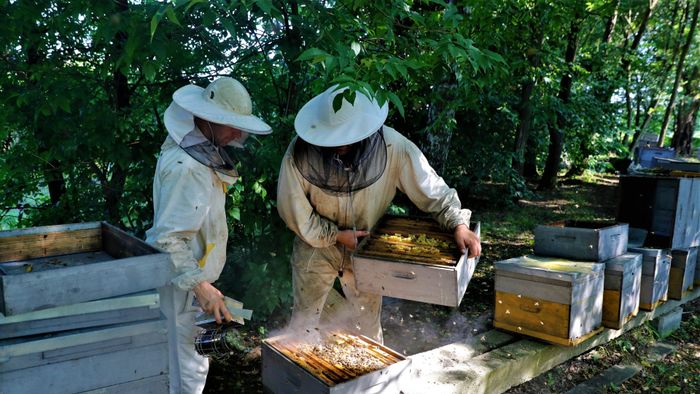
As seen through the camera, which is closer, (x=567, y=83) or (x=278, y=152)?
(x=278, y=152)

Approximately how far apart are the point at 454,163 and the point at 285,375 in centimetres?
839

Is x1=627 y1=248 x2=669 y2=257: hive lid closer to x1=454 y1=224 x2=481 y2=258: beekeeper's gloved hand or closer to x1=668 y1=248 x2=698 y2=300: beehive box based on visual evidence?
Answer: x1=668 y1=248 x2=698 y2=300: beehive box

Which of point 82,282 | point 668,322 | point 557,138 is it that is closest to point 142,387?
point 82,282

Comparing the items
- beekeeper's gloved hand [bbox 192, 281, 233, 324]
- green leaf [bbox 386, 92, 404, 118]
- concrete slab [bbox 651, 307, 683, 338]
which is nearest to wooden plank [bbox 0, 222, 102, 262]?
beekeeper's gloved hand [bbox 192, 281, 233, 324]

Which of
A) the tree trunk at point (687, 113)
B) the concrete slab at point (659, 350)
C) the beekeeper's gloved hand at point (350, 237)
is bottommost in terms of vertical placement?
the concrete slab at point (659, 350)

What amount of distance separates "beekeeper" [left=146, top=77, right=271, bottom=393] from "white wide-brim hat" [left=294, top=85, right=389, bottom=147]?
1.18ft

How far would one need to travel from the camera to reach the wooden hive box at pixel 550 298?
3.58 metres

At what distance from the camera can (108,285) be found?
5.23ft

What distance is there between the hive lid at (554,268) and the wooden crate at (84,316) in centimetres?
291

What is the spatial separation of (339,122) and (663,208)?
377cm

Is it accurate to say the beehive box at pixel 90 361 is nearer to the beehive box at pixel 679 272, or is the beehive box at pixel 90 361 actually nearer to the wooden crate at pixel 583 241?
the wooden crate at pixel 583 241

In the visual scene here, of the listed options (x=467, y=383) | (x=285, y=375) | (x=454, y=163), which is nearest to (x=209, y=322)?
(x=285, y=375)

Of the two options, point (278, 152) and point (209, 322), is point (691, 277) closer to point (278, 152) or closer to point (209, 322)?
point (278, 152)

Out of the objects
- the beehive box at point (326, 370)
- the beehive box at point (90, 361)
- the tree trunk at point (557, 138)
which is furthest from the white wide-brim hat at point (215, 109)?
the tree trunk at point (557, 138)
